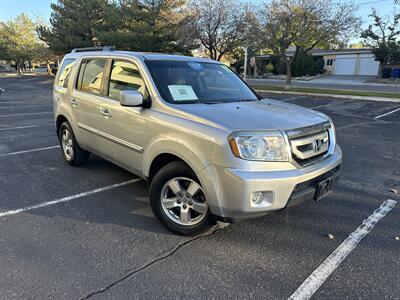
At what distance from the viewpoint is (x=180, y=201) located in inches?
128

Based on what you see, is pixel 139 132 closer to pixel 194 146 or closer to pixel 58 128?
pixel 194 146

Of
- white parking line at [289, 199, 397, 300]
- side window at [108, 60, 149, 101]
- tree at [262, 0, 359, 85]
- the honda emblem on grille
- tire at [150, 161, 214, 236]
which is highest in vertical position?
tree at [262, 0, 359, 85]

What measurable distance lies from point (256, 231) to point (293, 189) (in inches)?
32.6

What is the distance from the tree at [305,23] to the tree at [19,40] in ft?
132

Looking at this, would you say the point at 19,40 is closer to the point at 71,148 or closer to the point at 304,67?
the point at 304,67

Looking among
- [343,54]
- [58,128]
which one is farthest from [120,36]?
[343,54]

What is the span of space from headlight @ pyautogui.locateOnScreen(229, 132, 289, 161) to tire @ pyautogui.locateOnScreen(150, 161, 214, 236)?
0.57 metres

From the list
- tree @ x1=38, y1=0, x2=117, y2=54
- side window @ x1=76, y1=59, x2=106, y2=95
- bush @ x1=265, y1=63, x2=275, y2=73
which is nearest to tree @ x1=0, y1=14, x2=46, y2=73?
tree @ x1=38, y1=0, x2=117, y2=54

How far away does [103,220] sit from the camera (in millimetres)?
3559

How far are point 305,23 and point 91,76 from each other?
2024cm

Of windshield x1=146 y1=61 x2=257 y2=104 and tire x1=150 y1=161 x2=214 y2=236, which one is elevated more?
windshield x1=146 y1=61 x2=257 y2=104

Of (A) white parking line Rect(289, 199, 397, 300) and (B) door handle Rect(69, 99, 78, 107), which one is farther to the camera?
(B) door handle Rect(69, 99, 78, 107)

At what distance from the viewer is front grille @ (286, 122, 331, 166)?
287cm

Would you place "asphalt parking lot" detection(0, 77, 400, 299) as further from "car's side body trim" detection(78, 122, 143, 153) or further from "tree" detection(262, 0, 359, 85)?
"tree" detection(262, 0, 359, 85)
